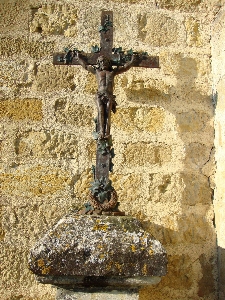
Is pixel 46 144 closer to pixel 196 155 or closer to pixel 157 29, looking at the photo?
pixel 196 155

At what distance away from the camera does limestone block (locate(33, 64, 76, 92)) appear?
2439 millimetres

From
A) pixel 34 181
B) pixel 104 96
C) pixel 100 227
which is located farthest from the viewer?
pixel 34 181

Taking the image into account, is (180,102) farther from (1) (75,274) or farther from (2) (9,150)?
(1) (75,274)

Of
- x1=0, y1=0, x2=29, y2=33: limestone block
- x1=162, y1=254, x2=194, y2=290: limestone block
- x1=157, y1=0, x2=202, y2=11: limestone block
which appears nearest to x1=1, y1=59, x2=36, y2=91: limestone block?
x1=0, y1=0, x2=29, y2=33: limestone block

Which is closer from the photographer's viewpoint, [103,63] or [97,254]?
[97,254]

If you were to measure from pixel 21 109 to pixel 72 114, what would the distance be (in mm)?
280

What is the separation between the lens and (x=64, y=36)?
2.51 m

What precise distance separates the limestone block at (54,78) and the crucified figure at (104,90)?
384 millimetres

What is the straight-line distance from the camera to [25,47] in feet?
8.09

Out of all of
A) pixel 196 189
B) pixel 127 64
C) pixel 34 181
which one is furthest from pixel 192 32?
pixel 34 181

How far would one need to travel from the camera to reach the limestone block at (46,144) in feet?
7.73

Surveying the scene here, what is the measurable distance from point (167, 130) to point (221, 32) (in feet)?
2.09

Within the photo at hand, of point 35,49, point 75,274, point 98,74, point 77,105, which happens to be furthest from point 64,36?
point 75,274

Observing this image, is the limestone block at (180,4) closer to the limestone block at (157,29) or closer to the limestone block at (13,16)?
the limestone block at (157,29)
